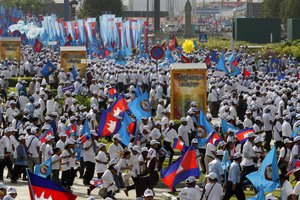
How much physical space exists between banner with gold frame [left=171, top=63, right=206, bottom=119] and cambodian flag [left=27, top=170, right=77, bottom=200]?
17.5 metres

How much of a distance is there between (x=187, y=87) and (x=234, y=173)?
13093 mm

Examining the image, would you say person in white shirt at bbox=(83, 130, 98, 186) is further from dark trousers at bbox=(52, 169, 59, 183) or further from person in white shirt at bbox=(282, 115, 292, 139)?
person in white shirt at bbox=(282, 115, 292, 139)

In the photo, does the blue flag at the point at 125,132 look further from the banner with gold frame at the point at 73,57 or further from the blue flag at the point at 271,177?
the banner with gold frame at the point at 73,57

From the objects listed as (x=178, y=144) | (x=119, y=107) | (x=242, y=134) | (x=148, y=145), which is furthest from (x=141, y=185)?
(x=119, y=107)

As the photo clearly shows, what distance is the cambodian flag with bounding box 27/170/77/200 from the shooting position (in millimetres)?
15327

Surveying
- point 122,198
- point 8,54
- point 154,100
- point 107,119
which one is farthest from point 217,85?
point 8,54

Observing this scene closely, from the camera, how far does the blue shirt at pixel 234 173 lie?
19938 mm

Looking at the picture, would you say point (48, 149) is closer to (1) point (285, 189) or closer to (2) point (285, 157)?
(2) point (285, 157)

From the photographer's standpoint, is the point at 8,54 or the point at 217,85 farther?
the point at 8,54

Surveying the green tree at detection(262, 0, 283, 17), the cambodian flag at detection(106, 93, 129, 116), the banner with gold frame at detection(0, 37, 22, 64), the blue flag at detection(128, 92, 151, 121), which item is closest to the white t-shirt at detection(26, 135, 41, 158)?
the blue flag at detection(128, 92, 151, 121)

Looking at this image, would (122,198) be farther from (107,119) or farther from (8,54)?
(8,54)

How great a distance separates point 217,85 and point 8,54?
1970cm

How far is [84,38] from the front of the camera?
64438mm

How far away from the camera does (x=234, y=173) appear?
65.5 feet
